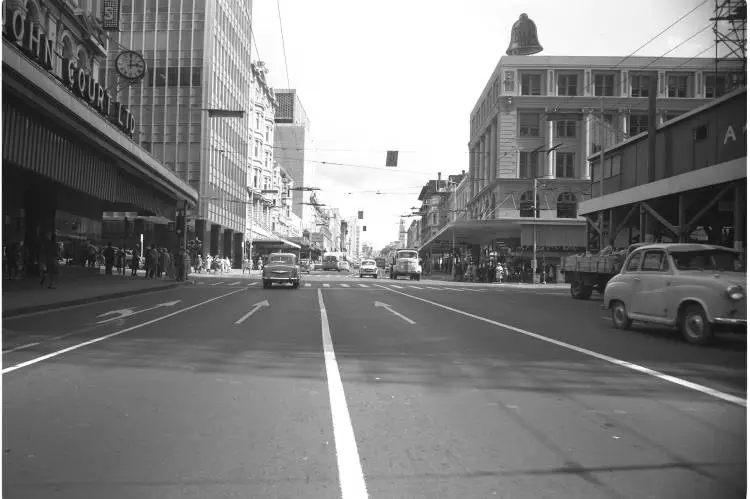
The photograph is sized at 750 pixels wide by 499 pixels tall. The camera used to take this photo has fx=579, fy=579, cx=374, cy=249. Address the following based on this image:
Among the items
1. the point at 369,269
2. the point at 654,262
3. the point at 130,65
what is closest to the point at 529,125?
the point at 369,269

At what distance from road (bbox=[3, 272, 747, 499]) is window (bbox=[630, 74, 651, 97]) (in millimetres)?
49832

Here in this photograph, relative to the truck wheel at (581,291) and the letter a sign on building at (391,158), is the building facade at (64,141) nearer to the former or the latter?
the letter a sign on building at (391,158)

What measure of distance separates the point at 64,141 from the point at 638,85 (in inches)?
1988

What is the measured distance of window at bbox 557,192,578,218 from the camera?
5367 centimetres

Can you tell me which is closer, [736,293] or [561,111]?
[736,293]

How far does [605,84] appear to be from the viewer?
5375cm

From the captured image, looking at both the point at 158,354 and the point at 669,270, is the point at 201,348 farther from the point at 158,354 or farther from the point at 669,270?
the point at 669,270

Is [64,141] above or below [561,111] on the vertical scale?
below

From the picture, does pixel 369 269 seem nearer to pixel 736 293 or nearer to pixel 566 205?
pixel 566 205

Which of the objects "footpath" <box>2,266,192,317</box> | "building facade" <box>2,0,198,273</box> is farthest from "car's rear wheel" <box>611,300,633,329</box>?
"building facade" <box>2,0,198,273</box>

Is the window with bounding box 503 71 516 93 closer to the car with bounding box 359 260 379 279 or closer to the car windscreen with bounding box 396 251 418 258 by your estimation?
the car windscreen with bounding box 396 251 418 258

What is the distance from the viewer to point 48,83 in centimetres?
1469

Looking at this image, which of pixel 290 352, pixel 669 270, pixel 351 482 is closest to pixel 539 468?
pixel 351 482

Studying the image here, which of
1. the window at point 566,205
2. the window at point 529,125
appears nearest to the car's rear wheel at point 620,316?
the window at point 566,205
